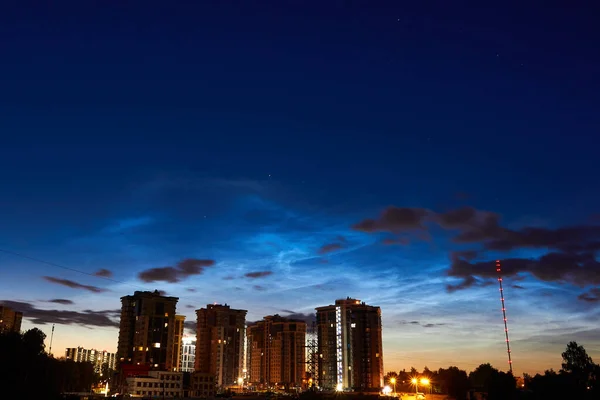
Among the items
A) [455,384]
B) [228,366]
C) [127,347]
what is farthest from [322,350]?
[127,347]

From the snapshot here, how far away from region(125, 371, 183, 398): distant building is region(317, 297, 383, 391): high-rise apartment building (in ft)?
190

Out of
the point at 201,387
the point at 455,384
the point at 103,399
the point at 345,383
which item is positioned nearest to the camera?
the point at 103,399

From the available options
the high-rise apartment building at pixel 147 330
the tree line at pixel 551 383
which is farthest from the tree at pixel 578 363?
the high-rise apartment building at pixel 147 330

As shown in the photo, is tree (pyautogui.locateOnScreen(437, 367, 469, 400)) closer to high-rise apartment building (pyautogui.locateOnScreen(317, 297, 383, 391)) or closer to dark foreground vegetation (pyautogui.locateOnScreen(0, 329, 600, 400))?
high-rise apartment building (pyautogui.locateOnScreen(317, 297, 383, 391))

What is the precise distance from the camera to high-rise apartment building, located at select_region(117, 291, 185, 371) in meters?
169

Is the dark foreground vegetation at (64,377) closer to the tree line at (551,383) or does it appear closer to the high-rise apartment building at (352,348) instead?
the tree line at (551,383)

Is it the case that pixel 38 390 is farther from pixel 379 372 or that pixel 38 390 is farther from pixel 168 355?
pixel 379 372

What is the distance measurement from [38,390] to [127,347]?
11006 cm

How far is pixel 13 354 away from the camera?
214ft

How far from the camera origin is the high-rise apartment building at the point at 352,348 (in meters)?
180

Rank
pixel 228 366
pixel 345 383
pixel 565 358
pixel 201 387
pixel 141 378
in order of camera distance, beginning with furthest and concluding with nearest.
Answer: pixel 228 366
pixel 345 383
pixel 201 387
pixel 141 378
pixel 565 358

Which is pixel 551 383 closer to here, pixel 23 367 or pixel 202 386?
pixel 23 367

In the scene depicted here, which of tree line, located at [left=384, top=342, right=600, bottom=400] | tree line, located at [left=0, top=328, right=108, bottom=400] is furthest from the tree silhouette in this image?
tree line, located at [left=384, top=342, right=600, bottom=400]

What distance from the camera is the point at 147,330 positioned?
170250mm
